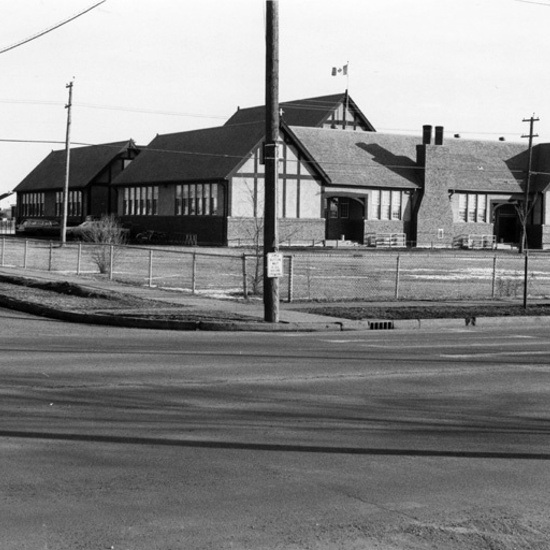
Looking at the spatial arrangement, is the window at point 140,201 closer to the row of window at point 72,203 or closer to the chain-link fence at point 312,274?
the row of window at point 72,203

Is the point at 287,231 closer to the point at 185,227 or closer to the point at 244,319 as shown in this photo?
the point at 185,227

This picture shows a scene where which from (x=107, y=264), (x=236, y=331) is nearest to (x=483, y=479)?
(x=236, y=331)

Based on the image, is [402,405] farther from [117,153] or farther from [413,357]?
[117,153]

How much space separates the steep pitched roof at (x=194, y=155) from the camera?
2625 inches

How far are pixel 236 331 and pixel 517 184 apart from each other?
6313 centimetres

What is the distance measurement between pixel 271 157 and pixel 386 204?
55029mm

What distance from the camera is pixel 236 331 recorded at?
19.6 m

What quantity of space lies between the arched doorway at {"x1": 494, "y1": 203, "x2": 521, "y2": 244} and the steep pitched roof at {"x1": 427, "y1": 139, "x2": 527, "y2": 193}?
253 centimetres

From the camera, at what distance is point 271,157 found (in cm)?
2011

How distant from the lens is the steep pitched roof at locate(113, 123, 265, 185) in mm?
66688

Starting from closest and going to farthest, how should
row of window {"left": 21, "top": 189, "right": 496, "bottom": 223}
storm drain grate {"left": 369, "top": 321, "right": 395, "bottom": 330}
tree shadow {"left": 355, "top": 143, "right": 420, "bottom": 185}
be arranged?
storm drain grate {"left": 369, "top": 321, "right": 395, "bottom": 330}
row of window {"left": 21, "top": 189, "right": 496, "bottom": 223}
tree shadow {"left": 355, "top": 143, "right": 420, "bottom": 185}

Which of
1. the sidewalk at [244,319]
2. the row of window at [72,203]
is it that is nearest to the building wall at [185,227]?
the row of window at [72,203]

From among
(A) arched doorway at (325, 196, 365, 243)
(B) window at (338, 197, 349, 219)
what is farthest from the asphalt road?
(B) window at (338, 197, 349, 219)

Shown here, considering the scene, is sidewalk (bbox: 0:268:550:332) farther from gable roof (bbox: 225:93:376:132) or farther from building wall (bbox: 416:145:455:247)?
gable roof (bbox: 225:93:376:132)
